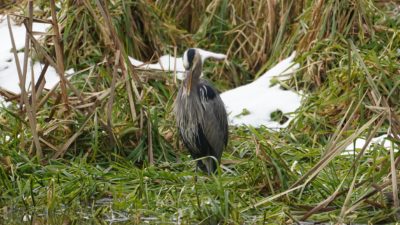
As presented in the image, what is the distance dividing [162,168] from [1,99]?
234cm

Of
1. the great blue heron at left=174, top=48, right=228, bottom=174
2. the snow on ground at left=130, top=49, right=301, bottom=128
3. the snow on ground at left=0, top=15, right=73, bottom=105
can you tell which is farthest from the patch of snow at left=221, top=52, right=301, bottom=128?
the snow on ground at left=0, top=15, right=73, bottom=105

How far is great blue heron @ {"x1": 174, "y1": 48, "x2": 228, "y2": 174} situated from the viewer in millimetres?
8352

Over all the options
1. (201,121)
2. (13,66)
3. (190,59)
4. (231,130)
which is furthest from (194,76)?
(13,66)

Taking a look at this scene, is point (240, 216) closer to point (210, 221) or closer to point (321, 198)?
point (210, 221)

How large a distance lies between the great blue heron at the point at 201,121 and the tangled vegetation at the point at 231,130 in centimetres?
17

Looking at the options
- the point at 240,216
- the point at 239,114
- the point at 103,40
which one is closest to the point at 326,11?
the point at 239,114

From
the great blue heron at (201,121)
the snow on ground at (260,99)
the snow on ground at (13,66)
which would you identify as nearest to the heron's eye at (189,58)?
the great blue heron at (201,121)

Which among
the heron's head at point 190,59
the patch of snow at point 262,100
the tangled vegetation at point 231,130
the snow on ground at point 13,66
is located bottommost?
the patch of snow at point 262,100

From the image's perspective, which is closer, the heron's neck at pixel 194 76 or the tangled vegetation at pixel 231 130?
the tangled vegetation at pixel 231 130

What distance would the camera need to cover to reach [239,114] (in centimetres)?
1002

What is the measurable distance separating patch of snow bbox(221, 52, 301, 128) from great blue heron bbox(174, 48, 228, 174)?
1291 millimetres

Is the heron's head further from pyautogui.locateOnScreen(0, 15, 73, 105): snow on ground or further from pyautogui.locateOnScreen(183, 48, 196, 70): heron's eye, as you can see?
pyautogui.locateOnScreen(0, 15, 73, 105): snow on ground

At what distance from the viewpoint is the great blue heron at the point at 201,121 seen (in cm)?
835

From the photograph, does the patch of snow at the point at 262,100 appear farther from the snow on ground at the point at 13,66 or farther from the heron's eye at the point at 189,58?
the snow on ground at the point at 13,66
